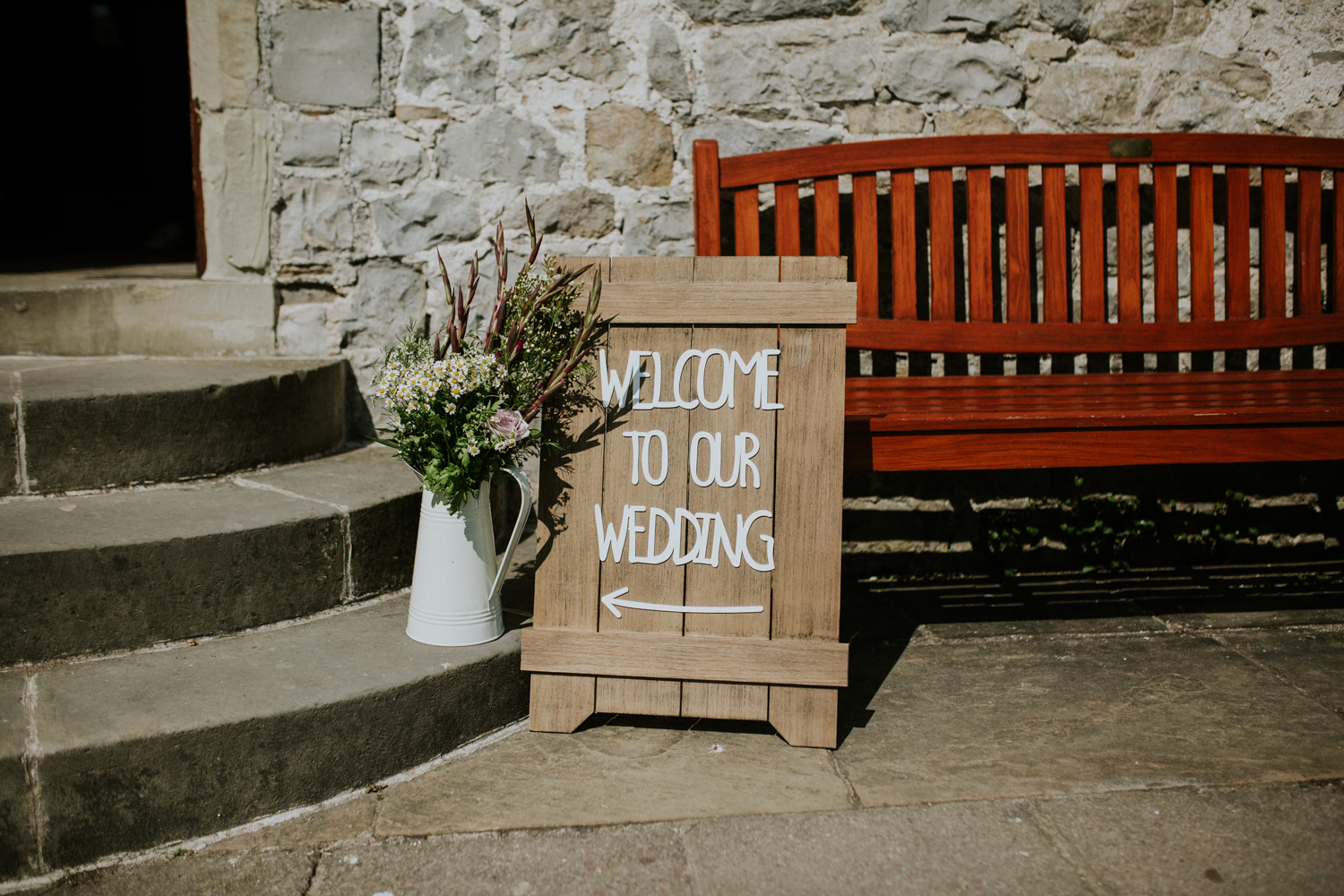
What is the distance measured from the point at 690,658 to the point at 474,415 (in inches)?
27.7

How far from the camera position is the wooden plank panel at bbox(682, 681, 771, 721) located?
204cm

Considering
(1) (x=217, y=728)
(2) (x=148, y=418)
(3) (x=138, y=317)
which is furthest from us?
(3) (x=138, y=317)

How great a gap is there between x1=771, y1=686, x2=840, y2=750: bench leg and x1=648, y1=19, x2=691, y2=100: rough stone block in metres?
1.87

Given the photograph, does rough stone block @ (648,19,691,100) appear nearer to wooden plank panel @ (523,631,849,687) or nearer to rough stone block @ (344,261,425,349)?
rough stone block @ (344,261,425,349)

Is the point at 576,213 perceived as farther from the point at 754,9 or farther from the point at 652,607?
the point at 652,607

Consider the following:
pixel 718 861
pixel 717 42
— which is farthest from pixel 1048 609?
pixel 717 42

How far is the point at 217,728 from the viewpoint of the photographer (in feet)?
5.60

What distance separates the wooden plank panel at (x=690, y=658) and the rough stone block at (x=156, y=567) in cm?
57

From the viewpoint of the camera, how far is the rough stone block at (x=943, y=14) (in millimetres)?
2908

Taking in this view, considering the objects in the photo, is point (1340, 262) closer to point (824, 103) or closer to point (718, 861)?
point (824, 103)

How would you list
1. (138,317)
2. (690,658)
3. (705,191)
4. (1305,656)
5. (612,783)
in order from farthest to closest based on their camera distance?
(138,317) → (705,191) → (1305,656) → (690,658) → (612,783)

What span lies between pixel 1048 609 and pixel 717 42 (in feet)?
6.62

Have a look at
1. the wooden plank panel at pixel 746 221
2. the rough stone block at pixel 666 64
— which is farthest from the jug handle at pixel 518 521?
the rough stone block at pixel 666 64

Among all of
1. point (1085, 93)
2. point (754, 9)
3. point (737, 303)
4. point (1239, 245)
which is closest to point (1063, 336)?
point (1239, 245)
